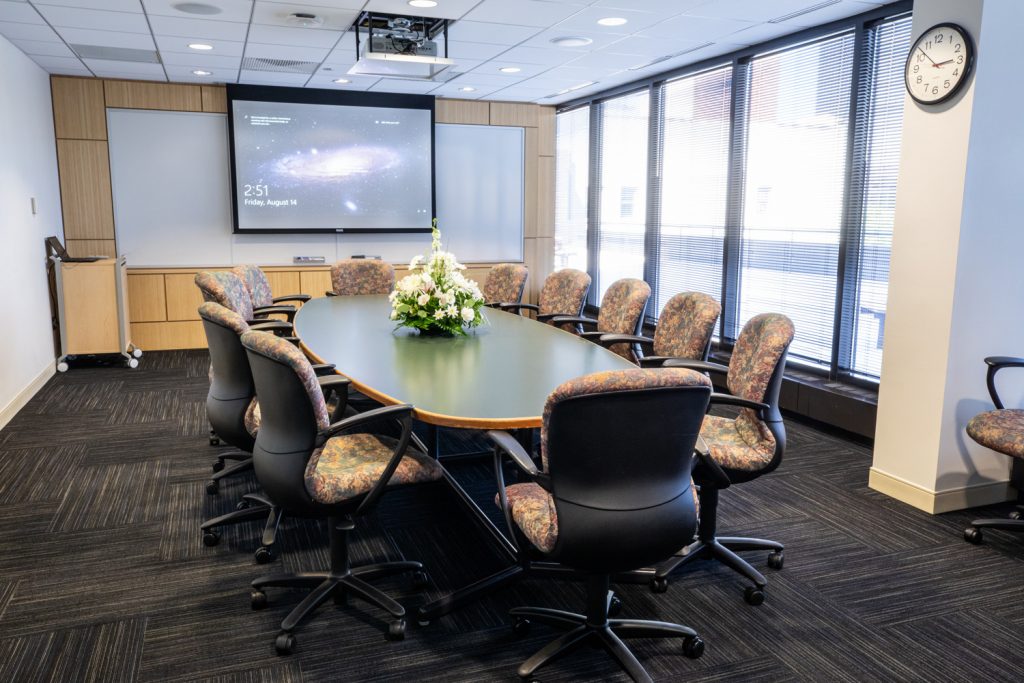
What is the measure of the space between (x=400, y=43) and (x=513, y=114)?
→ 3.55m

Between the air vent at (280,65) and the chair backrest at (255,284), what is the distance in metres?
1.92

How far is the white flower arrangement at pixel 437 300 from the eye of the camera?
154 inches

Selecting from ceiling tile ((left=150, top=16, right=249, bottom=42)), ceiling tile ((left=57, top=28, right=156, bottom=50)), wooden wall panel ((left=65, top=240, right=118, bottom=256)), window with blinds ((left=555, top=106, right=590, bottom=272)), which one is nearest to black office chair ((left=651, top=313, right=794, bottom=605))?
ceiling tile ((left=150, top=16, right=249, bottom=42))

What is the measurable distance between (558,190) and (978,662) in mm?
7153

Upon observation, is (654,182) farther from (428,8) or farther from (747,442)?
(747,442)

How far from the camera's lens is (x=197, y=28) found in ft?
17.1

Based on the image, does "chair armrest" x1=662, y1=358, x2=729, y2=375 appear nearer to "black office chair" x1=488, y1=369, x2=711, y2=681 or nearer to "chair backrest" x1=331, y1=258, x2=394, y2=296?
"black office chair" x1=488, y1=369, x2=711, y2=681

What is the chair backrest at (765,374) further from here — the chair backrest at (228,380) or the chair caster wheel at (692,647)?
the chair backrest at (228,380)

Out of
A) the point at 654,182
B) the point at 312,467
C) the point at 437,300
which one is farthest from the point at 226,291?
the point at 654,182

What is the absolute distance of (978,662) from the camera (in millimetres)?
2479

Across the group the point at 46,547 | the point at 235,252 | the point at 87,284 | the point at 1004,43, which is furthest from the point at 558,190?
the point at 46,547

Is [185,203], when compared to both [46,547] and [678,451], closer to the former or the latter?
[46,547]

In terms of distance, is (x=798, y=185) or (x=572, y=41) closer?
(x=798, y=185)

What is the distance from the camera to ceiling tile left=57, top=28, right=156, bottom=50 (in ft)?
17.6
